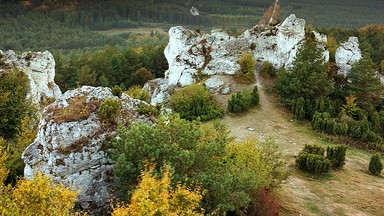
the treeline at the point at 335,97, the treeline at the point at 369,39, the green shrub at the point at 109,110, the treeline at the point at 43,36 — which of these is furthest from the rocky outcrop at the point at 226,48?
the treeline at the point at 43,36

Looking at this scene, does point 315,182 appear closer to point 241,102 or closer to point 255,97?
point 241,102

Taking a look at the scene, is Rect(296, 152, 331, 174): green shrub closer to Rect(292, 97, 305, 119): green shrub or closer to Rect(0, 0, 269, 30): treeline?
Rect(292, 97, 305, 119): green shrub

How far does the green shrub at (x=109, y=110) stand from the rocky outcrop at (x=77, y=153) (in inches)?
9.3

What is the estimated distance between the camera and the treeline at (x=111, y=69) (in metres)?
52.1

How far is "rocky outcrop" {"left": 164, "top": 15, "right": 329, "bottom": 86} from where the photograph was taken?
3975 centimetres

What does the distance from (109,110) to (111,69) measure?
127 feet

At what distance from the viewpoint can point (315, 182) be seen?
77.8 feet

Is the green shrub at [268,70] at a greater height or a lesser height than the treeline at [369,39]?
lesser

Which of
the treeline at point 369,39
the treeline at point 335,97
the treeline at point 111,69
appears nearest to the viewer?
the treeline at point 335,97

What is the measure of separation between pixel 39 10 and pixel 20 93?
440 feet

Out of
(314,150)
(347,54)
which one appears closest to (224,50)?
(347,54)

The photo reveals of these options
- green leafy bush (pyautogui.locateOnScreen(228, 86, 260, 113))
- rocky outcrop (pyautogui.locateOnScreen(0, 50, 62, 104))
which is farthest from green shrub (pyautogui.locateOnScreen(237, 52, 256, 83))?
rocky outcrop (pyautogui.locateOnScreen(0, 50, 62, 104))

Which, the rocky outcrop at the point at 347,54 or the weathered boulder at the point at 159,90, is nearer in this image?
the weathered boulder at the point at 159,90

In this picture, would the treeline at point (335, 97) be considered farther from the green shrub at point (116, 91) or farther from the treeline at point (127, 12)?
the treeline at point (127, 12)
